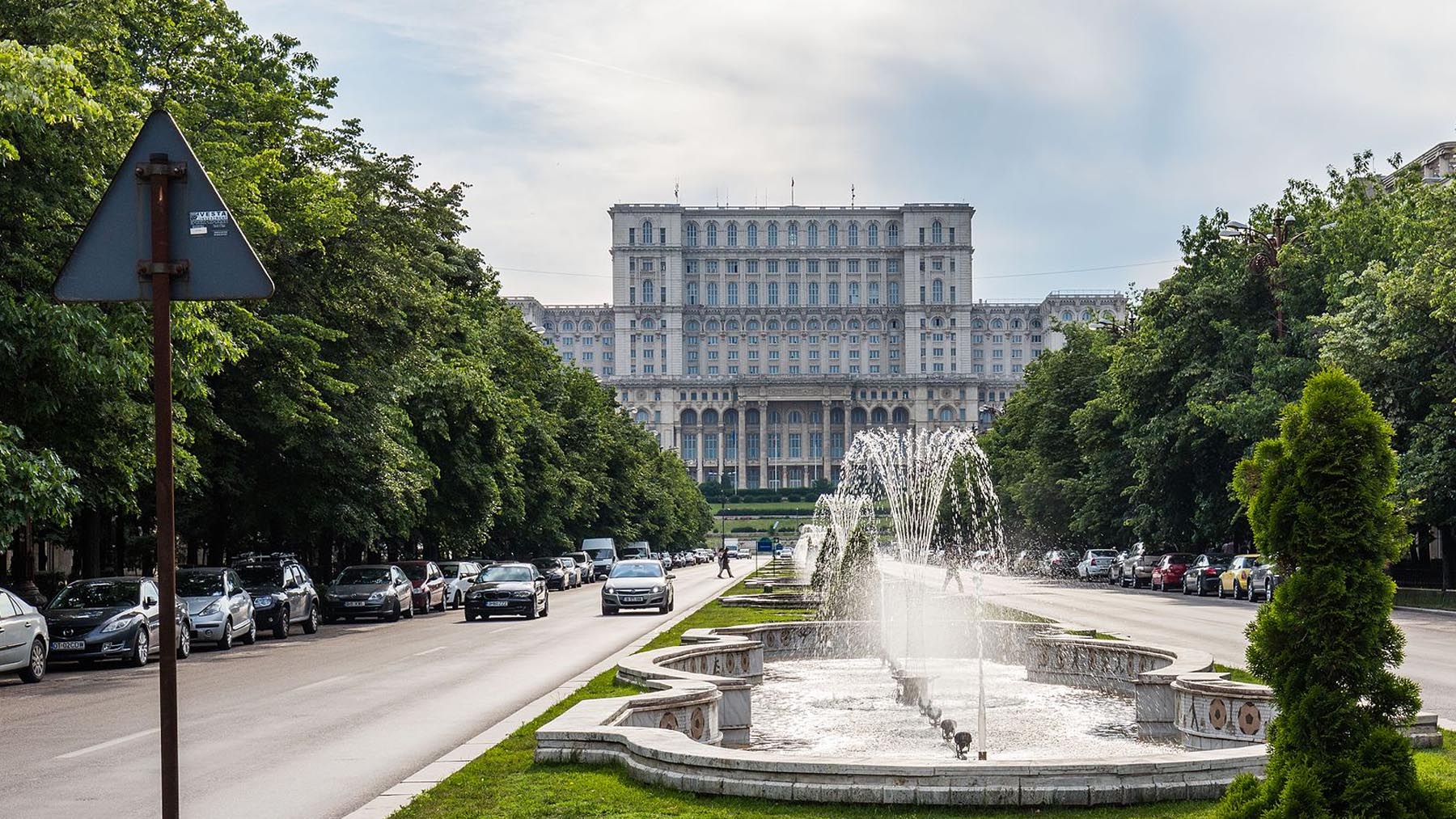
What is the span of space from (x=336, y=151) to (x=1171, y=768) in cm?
3668

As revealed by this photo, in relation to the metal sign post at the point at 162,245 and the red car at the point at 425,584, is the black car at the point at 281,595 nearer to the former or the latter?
the red car at the point at 425,584

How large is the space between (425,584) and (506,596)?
874cm

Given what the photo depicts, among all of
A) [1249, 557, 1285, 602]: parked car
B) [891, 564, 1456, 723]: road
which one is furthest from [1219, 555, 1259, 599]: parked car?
[891, 564, 1456, 723]: road

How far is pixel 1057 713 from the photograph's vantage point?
16422 millimetres

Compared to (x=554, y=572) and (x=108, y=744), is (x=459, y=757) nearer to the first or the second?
(x=108, y=744)

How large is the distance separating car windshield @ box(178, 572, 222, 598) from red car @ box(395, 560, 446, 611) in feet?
49.3

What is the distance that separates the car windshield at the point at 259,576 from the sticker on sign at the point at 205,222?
2974cm

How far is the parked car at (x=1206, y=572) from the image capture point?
49844 mm

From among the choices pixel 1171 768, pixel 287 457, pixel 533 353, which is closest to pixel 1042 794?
pixel 1171 768

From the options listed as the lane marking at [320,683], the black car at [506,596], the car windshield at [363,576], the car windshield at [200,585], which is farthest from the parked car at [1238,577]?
the lane marking at [320,683]

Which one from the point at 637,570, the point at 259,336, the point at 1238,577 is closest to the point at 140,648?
the point at 259,336

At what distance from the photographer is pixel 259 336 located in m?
28.9

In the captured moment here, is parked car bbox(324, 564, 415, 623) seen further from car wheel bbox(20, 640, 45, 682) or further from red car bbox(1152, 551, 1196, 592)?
red car bbox(1152, 551, 1196, 592)

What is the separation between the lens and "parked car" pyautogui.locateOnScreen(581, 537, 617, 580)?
8025cm
